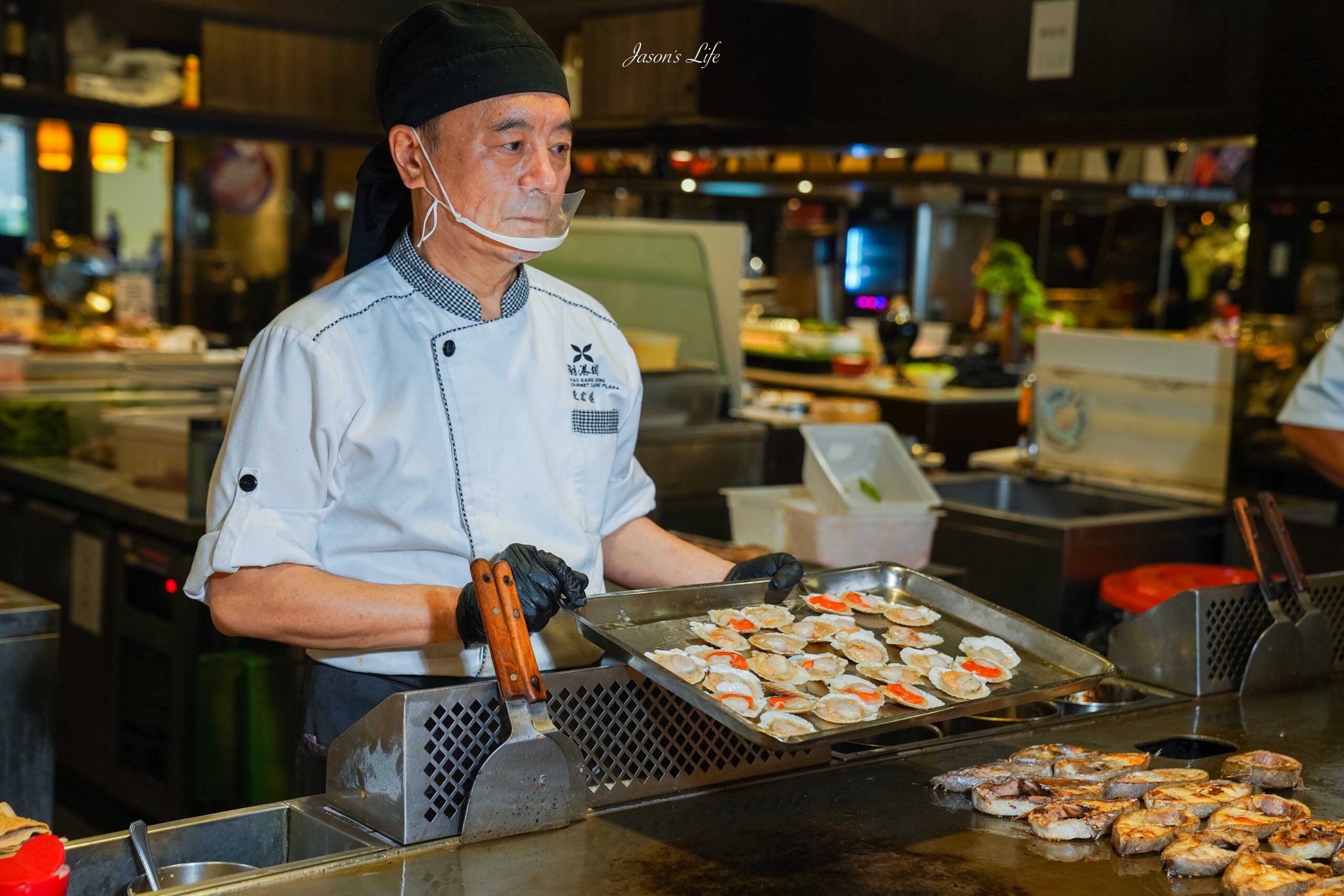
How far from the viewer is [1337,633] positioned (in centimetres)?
256

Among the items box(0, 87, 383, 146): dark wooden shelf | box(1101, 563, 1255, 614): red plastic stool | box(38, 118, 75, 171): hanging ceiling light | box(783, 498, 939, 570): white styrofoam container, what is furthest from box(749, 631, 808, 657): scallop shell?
box(38, 118, 75, 171): hanging ceiling light

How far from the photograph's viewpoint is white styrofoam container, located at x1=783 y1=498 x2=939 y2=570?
Answer: 10.3 feet

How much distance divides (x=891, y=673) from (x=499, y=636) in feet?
1.95

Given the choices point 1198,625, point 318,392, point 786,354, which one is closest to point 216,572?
point 318,392

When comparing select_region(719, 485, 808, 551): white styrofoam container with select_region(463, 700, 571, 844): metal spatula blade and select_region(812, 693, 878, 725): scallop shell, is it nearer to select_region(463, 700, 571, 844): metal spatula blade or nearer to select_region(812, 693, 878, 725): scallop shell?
select_region(812, 693, 878, 725): scallop shell

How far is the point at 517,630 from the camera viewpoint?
157 cm

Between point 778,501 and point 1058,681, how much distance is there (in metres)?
1.57

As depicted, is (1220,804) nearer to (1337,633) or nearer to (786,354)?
(1337,633)

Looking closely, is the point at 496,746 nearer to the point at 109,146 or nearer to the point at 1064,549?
the point at 1064,549

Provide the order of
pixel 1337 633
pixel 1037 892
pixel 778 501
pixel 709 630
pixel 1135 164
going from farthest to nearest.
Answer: pixel 1135 164 < pixel 778 501 < pixel 1337 633 < pixel 709 630 < pixel 1037 892

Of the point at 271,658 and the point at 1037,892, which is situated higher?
the point at 1037,892

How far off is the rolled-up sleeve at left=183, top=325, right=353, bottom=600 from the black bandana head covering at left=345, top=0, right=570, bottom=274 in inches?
14.1

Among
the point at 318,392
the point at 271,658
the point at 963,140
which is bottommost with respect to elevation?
the point at 271,658

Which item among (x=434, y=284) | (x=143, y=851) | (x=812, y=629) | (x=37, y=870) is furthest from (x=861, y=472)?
(x=37, y=870)
